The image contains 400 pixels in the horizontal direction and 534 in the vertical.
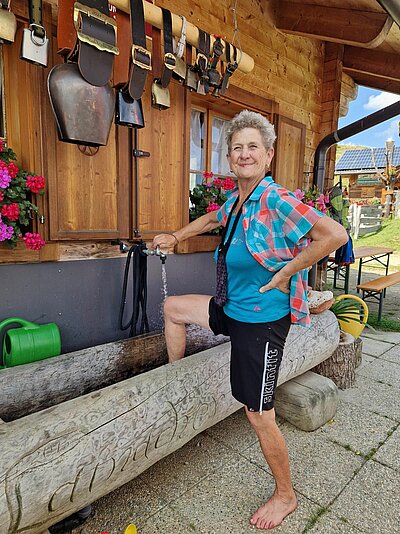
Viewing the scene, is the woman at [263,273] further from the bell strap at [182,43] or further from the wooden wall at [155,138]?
the wooden wall at [155,138]

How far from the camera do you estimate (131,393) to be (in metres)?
1.36

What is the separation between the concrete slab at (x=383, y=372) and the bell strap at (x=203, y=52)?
251 centimetres

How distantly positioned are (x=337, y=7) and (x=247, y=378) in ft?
10.5

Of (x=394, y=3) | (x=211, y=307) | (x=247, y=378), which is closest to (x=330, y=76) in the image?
(x=394, y=3)

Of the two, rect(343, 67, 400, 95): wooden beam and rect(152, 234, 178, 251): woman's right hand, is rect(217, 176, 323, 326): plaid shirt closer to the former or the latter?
rect(152, 234, 178, 251): woman's right hand

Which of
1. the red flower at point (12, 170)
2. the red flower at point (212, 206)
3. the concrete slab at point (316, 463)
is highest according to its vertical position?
the red flower at point (12, 170)

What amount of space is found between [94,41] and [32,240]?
92 cm

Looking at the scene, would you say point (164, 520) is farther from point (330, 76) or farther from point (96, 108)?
point (330, 76)

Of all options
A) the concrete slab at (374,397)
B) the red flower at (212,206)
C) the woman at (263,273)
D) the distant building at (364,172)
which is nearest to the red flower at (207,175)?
the red flower at (212,206)

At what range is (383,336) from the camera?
3988mm

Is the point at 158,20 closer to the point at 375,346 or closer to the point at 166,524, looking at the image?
the point at 166,524

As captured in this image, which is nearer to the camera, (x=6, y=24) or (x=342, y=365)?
(x=6, y=24)

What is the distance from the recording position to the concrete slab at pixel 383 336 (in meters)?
3.87

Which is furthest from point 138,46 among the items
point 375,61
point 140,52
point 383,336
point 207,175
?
point 383,336
